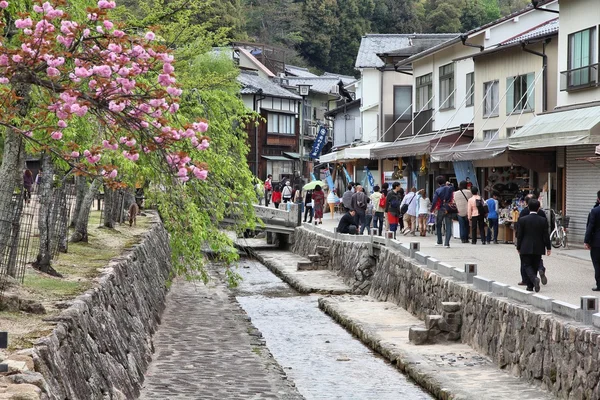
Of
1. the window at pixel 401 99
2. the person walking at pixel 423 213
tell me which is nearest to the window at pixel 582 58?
the person walking at pixel 423 213

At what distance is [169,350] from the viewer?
682 inches

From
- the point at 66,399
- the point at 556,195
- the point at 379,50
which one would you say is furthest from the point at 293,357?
the point at 379,50

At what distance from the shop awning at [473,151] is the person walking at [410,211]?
5.37 feet

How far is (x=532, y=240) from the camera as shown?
16.2 m

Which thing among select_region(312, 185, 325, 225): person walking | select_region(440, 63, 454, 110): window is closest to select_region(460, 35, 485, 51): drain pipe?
select_region(440, 63, 454, 110): window

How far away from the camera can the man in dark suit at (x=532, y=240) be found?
635 inches

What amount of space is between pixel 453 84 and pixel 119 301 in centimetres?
2613

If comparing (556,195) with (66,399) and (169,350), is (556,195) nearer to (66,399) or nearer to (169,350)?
(169,350)

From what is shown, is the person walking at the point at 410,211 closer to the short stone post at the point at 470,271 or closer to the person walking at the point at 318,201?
the person walking at the point at 318,201

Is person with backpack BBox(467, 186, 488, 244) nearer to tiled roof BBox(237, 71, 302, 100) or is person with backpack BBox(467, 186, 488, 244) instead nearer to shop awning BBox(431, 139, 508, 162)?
shop awning BBox(431, 139, 508, 162)

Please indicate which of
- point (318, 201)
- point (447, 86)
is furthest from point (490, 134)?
point (318, 201)

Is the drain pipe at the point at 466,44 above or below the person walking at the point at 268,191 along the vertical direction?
above

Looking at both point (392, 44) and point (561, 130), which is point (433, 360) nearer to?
point (561, 130)

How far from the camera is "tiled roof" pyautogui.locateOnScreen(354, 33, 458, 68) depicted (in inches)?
1880
